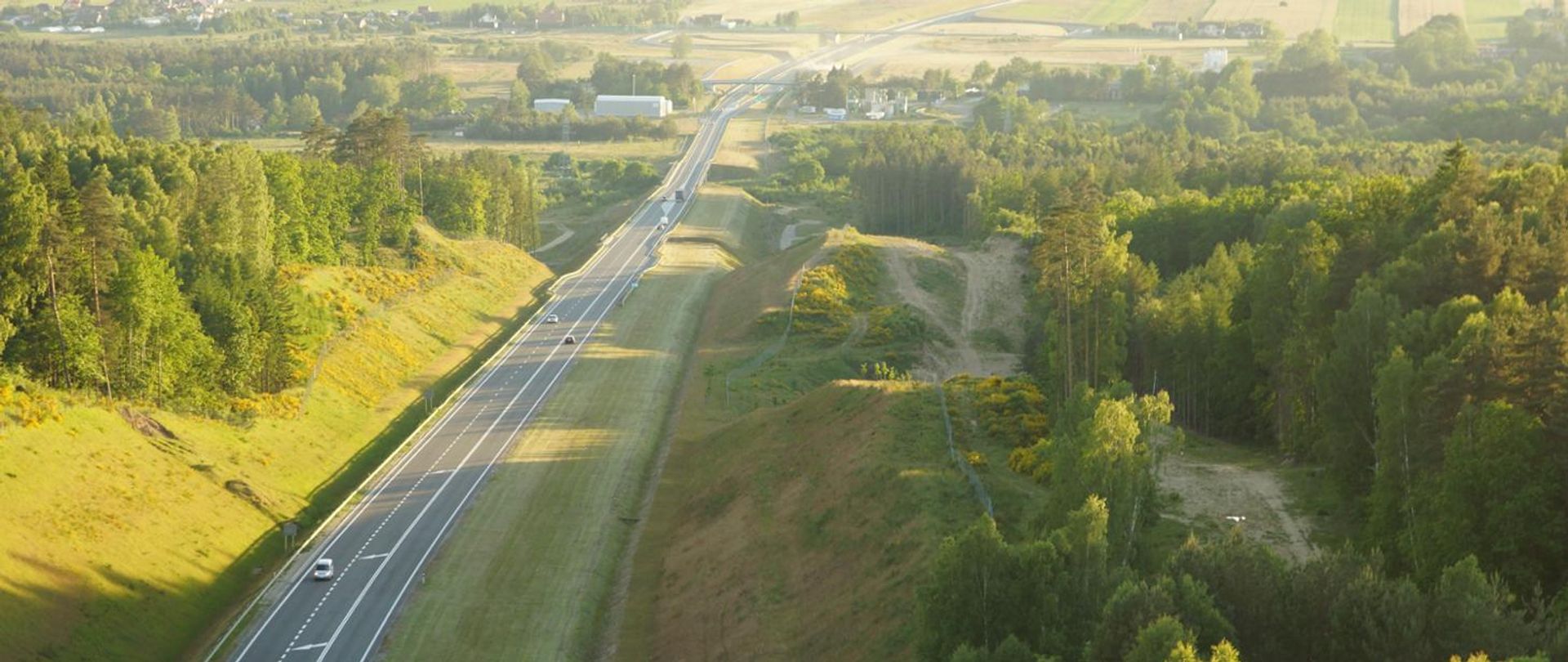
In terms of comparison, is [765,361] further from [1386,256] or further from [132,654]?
[132,654]

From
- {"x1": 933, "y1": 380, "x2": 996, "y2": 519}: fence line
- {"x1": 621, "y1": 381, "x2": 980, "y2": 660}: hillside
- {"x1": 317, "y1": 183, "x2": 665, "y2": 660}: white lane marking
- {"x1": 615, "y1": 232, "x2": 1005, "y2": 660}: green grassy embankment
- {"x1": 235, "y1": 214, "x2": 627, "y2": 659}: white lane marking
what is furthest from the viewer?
{"x1": 235, "y1": 214, "x2": 627, "y2": 659}: white lane marking

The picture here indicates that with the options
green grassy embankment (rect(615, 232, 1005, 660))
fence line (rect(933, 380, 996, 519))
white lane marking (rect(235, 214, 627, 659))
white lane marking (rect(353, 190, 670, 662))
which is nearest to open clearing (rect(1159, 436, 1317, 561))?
fence line (rect(933, 380, 996, 519))

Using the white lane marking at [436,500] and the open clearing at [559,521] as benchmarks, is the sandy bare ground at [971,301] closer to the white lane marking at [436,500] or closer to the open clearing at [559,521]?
the open clearing at [559,521]

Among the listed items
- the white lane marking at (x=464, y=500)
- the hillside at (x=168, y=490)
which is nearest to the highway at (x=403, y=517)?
the white lane marking at (x=464, y=500)

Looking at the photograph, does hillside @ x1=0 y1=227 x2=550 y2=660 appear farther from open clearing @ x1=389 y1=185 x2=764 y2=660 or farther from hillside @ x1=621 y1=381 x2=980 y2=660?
hillside @ x1=621 y1=381 x2=980 y2=660

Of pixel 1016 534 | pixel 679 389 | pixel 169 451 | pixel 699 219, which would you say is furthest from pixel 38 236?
pixel 699 219
